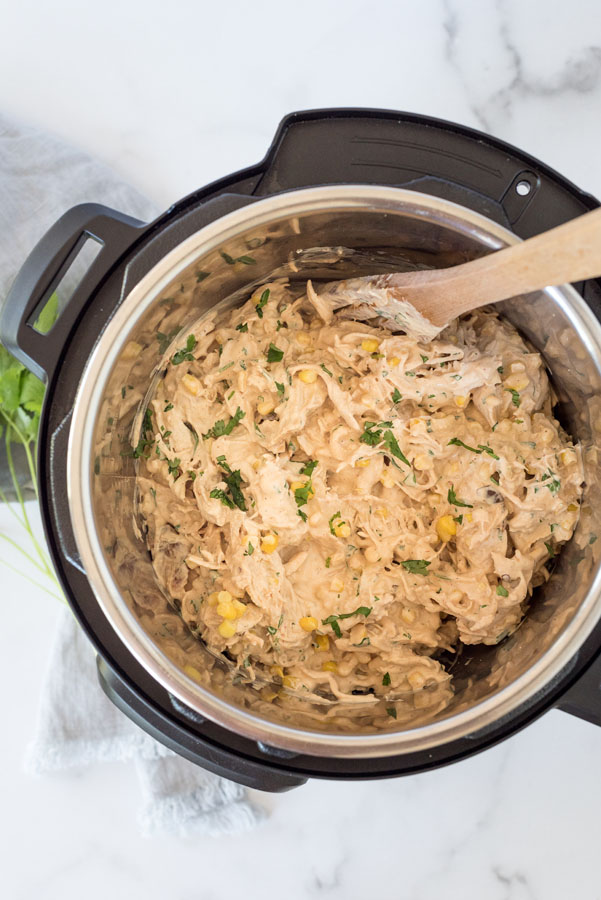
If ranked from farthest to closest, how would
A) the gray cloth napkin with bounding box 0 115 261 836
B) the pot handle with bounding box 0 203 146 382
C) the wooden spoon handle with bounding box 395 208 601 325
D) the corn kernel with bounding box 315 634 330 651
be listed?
the gray cloth napkin with bounding box 0 115 261 836, the corn kernel with bounding box 315 634 330 651, the pot handle with bounding box 0 203 146 382, the wooden spoon handle with bounding box 395 208 601 325

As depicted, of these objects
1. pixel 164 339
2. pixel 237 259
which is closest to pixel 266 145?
pixel 237 259

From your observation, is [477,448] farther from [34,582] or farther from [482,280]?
[34,582]

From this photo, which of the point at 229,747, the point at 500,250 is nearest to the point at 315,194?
the point at 500,250

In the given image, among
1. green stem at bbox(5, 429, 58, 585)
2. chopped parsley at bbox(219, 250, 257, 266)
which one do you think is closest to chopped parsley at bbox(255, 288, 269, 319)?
chopped parsley at bbox(219, 250, 257, 266)

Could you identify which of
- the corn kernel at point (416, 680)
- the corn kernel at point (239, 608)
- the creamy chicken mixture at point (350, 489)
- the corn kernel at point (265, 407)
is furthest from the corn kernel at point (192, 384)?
the corn kernel at point (416, 680)

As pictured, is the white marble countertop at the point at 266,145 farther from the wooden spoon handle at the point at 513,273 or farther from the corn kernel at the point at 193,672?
the wooden spoon handle at the point at 513,273

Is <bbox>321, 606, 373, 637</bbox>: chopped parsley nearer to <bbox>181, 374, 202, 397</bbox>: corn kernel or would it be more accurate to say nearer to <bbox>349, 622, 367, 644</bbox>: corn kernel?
<bbox>349, 622, 367, 644</bbox>: corn kernel

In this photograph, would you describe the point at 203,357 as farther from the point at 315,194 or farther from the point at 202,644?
the point at 202,644
